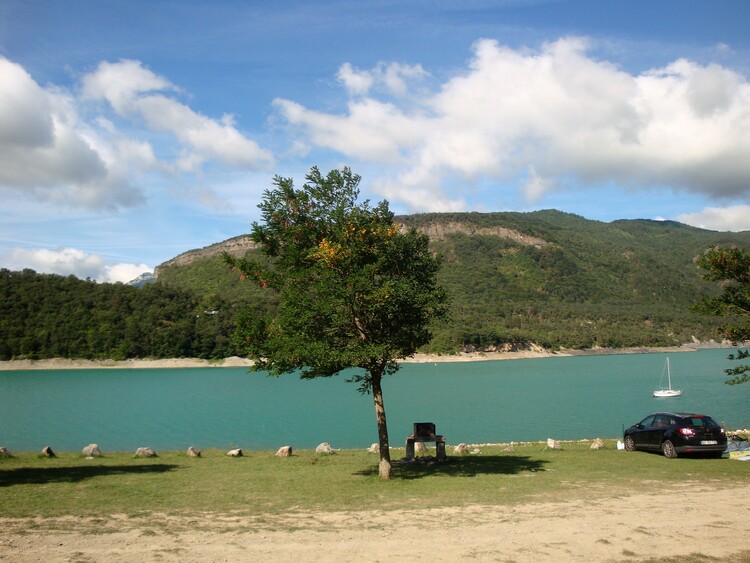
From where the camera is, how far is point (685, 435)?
1547 centimetres

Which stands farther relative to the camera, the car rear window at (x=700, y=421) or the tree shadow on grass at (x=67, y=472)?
the car rear window at (x=700, y=421)

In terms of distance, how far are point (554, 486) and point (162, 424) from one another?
3537 centimetres

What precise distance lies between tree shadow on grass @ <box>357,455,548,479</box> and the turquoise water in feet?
42.7

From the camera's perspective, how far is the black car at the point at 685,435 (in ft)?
50.4

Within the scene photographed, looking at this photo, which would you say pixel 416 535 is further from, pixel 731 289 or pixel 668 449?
pixel 731 289

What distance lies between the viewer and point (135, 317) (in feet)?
409

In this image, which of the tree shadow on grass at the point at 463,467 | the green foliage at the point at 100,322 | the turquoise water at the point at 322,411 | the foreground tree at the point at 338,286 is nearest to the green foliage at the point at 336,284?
the foreground tree at the point at 338,286

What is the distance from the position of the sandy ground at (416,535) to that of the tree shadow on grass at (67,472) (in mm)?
4232

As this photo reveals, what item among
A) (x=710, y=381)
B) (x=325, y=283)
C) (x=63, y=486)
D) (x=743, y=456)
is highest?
(x=325, y=283)

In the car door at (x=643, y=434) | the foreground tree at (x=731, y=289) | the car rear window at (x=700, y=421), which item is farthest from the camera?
the car door at (x=643, y=434)

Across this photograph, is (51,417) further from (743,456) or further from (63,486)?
(743,456)

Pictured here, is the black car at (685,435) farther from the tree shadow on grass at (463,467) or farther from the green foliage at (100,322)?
the green foliage at (100,322)

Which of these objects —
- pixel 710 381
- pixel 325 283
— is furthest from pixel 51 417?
pixel 710 381

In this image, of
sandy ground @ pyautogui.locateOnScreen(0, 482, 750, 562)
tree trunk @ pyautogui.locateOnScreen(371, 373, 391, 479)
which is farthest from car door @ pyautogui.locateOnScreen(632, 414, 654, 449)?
tree trunk @ pyautogui.locateOnScreen(371, 373, 391, 479)
